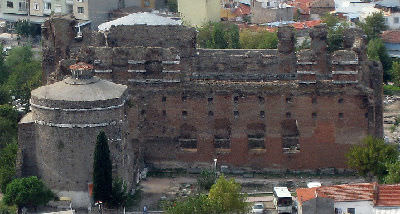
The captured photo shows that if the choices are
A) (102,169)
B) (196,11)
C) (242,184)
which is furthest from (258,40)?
(102,169)

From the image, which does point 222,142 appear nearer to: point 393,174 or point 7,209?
point 393,174

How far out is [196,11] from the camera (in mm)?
103875

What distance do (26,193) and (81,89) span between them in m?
6.32

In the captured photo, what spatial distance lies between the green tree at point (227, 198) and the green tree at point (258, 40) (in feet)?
121

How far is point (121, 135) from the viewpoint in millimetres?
57719

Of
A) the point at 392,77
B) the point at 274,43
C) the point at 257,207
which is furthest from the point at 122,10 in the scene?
the point at 257,207

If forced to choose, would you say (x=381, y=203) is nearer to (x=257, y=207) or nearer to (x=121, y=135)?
(x=257, y=207)

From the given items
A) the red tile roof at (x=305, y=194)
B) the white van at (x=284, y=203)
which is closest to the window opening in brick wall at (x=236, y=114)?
the white van at (x=284, y=203)

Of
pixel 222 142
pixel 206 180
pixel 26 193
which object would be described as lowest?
pixel 206 180

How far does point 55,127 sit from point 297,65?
50.7ft

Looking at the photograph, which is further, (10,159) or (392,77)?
(392,77)

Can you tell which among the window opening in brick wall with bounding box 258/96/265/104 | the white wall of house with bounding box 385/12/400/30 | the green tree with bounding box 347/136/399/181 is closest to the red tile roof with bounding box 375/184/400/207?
the green tree with bounding box 347/136/399/181

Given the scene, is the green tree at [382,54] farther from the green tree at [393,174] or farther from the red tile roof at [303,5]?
the green tree at [393,174]

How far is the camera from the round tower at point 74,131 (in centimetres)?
5681
